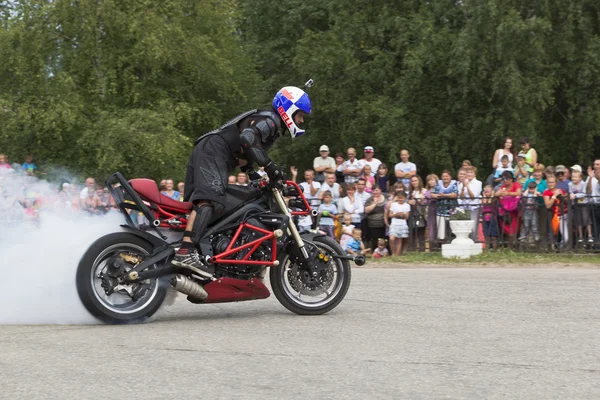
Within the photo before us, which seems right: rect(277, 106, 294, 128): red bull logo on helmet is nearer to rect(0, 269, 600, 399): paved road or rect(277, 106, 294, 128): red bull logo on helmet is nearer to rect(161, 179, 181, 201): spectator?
rect(0, 269, 600, 399): paved road

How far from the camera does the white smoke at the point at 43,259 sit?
920 cm

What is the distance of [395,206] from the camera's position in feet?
60.6

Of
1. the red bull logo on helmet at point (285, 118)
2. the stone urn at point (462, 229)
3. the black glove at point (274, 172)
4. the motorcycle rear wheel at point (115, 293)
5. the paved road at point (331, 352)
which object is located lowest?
the paved road at point (331, 352)

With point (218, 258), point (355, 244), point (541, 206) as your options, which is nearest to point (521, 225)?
point (541, 206)

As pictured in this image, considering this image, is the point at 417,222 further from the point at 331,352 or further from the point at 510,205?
the point at 331,352

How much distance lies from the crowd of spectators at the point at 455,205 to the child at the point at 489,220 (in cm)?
2

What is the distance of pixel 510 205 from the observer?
17.7 metres

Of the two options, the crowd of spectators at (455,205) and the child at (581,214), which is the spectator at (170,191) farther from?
the child at (581,214)

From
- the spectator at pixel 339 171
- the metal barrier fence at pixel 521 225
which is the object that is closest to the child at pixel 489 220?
the metal barrier fence at pixel 521 225

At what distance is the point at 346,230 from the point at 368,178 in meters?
1.40

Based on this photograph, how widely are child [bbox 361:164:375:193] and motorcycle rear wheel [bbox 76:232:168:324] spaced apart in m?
10.3

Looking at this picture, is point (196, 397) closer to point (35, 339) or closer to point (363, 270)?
point (35, 339)

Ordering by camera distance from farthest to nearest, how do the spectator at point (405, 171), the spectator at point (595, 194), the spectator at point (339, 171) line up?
the spectator at point (339, 171), the spectator at point (405, 171), the spectator at point (595, 194)

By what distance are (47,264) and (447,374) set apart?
13.6 feet
